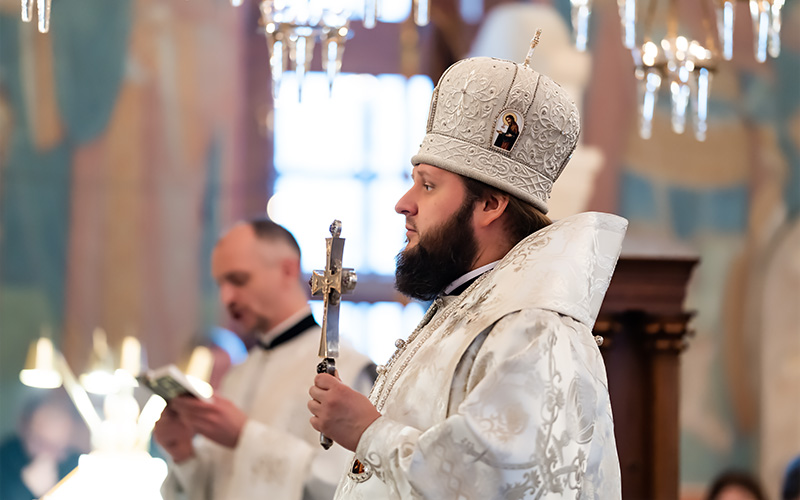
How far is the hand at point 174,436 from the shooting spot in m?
4.54

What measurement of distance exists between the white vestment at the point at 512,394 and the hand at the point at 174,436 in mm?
2170

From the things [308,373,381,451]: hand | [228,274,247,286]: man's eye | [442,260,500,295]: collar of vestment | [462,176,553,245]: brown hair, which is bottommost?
[228,274,247,286]: man's eye

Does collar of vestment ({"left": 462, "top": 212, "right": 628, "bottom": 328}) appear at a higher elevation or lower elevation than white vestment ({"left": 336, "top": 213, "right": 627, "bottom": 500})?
higher

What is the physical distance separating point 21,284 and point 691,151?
6156 millimetres

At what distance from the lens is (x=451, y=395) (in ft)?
7.43

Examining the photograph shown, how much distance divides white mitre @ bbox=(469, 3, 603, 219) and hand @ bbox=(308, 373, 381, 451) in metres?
7.16

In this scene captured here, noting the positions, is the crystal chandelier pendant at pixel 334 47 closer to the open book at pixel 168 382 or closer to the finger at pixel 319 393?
the open book at pixel 168 382

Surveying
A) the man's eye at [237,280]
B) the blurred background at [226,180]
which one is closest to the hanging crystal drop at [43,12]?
the man's eye at [237,280]

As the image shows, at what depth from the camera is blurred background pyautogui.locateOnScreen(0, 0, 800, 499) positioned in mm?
9359

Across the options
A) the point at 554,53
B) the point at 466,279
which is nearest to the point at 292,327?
the point at 466,279

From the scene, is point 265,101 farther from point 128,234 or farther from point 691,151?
point 691,151

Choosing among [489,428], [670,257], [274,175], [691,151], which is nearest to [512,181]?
[489,428]

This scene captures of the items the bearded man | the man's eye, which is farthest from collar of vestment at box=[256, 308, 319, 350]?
→ the bearded man

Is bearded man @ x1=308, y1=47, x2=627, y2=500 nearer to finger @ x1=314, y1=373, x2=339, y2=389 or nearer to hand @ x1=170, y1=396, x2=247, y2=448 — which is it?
finger @ x1=314, y1=373, x2=339, y2=389
